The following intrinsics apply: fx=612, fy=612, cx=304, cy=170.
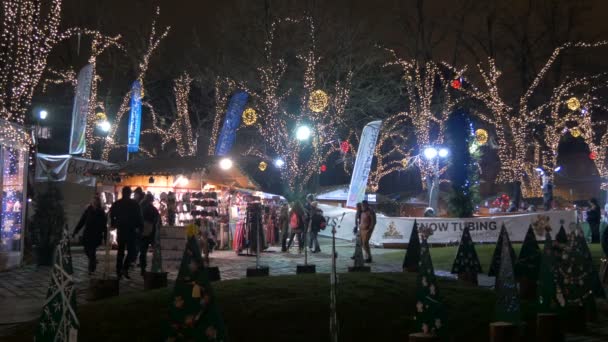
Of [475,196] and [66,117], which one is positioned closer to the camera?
[475,196]

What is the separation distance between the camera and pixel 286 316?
7613 mm

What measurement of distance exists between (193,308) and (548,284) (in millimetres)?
4909

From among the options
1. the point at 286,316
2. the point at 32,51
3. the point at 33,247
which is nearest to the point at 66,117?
the point at 32,51

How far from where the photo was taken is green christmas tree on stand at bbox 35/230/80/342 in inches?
201

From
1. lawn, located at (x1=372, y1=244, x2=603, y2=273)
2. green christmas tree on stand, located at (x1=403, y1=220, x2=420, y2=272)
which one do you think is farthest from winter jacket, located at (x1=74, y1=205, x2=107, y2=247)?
lawn, located at (x1=372, y1=244, x2=603, y2=273)

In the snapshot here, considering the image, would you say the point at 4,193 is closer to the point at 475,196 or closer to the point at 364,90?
the point at 475,196

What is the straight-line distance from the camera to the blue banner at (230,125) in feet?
87.1

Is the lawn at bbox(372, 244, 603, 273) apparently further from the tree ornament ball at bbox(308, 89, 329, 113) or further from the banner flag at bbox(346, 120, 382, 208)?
the tree ornament ball at bbox(308, 89, 329, 113)

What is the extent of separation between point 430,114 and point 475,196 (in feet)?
26.7

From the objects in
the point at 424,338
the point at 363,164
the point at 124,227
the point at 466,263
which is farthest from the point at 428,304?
the point at 363,164

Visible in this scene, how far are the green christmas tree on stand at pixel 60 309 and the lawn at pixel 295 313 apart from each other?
1602 mm

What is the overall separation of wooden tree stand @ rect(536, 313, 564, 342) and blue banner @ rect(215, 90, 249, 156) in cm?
2037

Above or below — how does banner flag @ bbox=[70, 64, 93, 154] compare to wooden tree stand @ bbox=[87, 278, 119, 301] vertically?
above

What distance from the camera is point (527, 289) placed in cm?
1054
